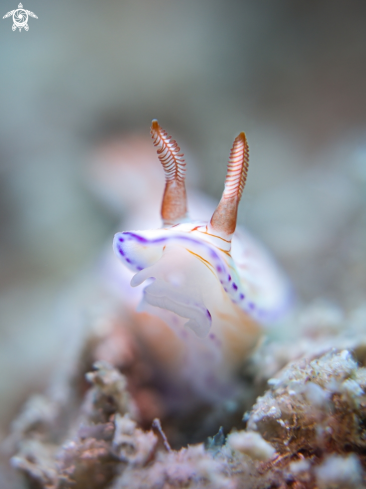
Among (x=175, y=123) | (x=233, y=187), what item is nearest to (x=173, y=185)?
(x=233, y=187)

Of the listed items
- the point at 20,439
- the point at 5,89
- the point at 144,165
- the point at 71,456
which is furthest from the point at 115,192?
the point at 71,456

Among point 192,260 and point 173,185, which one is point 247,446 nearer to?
point 192,260

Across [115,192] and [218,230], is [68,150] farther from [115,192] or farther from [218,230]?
[218,230]
